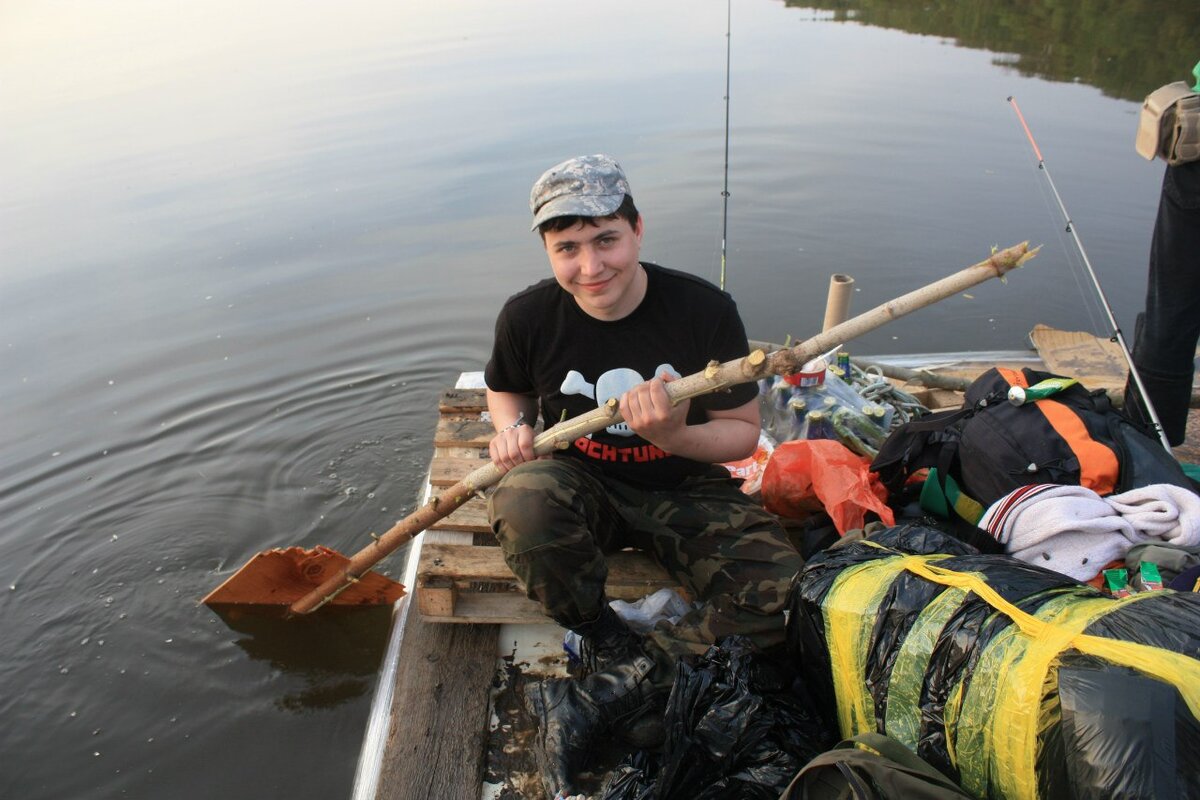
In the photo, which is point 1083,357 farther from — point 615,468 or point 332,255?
point 332,255

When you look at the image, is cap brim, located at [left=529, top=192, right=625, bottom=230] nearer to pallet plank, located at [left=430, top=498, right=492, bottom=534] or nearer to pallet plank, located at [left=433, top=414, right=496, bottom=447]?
pallet plank, located at [left=430, top=498, right=492, bottom=534]

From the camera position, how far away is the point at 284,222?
28.1 feet

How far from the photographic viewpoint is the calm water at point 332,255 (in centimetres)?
356

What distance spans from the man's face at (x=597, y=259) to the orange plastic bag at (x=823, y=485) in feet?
3.82

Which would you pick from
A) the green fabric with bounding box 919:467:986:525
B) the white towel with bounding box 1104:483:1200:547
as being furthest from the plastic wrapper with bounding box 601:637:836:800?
the white towel with bounding box 1104:483:1200:547

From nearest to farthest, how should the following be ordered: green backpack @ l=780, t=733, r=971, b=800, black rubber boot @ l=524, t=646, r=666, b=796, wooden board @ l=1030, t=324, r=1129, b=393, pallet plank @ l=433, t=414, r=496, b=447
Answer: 1. green backpack @ l=780, t=733, r=971, b=800
2. black rubber boot @ l=524, t=646, r=666, b=796
3. pallet plank @ l=433, t=414, r=496, b=447
4. wooden board @ l=1030, t=324, r=1129, b=393

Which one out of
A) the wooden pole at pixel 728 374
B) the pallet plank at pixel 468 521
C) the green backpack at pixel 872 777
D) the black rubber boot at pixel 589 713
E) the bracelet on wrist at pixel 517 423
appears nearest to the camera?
the green backpack at pixel 872 777

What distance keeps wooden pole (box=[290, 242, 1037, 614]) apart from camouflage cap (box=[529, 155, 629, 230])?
63cm

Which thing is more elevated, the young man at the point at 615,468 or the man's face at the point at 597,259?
the man's face at the point at 597,259

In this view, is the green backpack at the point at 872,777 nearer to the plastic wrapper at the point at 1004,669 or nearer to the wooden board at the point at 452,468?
the plastic wrapper at the point at 1004,669

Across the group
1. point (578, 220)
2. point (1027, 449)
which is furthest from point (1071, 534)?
point (578, 220)

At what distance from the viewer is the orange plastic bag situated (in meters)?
2.96

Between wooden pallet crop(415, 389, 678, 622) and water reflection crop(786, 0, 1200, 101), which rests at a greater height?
water reflection crop(786, 0, 1200, 101)

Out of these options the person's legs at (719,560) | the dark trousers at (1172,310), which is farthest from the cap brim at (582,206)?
the dark trousers at (1172,310)
